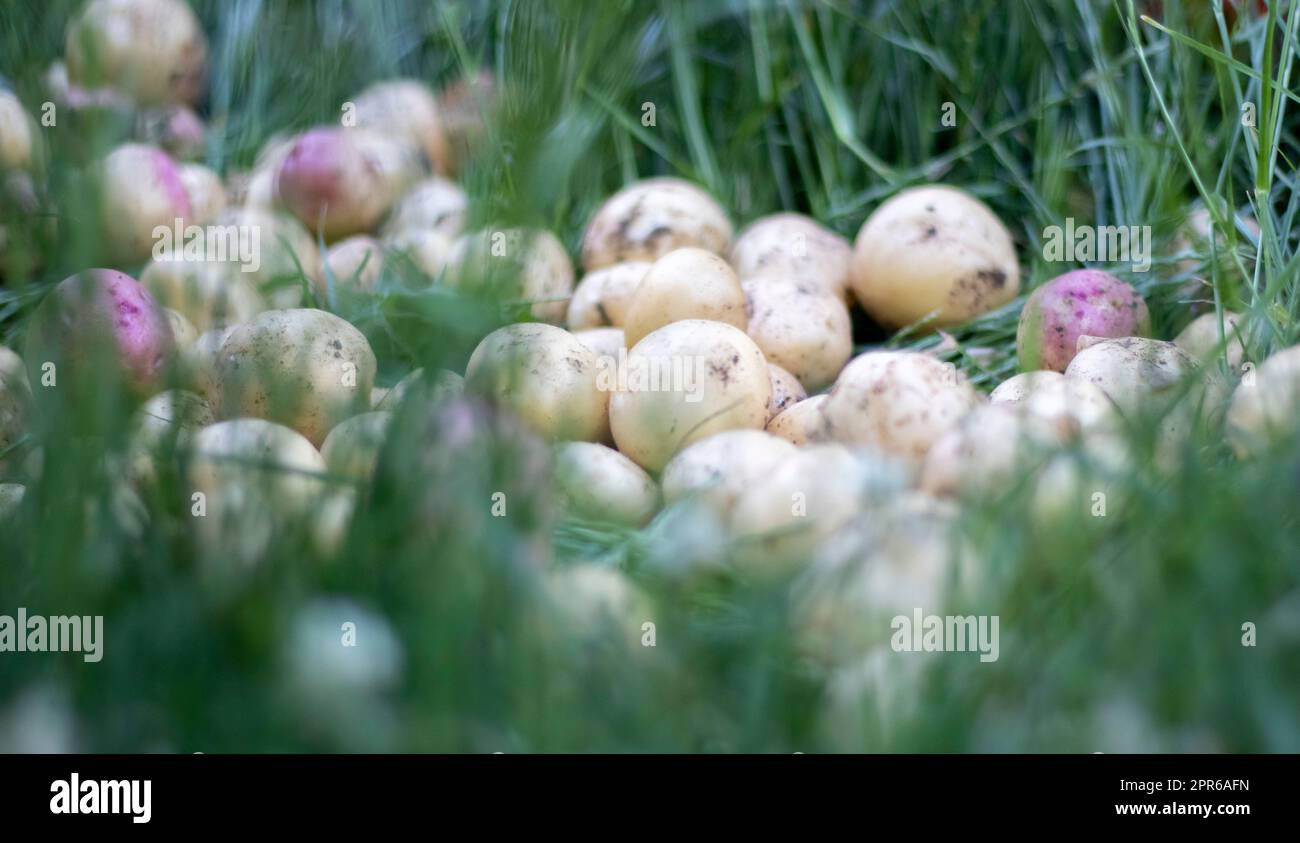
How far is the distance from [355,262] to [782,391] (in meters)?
0.73

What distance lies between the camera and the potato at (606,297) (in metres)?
1.69

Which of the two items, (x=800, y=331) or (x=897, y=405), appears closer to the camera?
(x=897, y=405)

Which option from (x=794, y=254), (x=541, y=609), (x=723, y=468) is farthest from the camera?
(x=794, y=254)

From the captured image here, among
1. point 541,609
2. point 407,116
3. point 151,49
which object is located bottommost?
point 541,609

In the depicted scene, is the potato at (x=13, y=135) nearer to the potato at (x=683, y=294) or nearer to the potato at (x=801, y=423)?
the potato at (x=683, y=294)

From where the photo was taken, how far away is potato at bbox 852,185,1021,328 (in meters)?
1.71

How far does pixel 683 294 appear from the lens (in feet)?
4.97

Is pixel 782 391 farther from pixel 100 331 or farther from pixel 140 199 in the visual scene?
pixel 140 199

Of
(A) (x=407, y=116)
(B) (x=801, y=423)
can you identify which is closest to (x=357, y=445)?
(B) (x=801, y=423)

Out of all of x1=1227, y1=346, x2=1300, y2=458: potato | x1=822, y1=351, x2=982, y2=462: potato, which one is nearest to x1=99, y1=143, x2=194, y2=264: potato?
x1=822, y1=351, x2=982, y2=462: potato

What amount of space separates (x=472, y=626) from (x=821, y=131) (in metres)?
1.53

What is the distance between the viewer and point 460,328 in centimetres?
96

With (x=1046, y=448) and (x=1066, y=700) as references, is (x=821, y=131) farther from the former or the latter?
(x=1066, y=700)

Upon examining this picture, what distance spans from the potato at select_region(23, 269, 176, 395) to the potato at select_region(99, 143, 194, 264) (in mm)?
341
